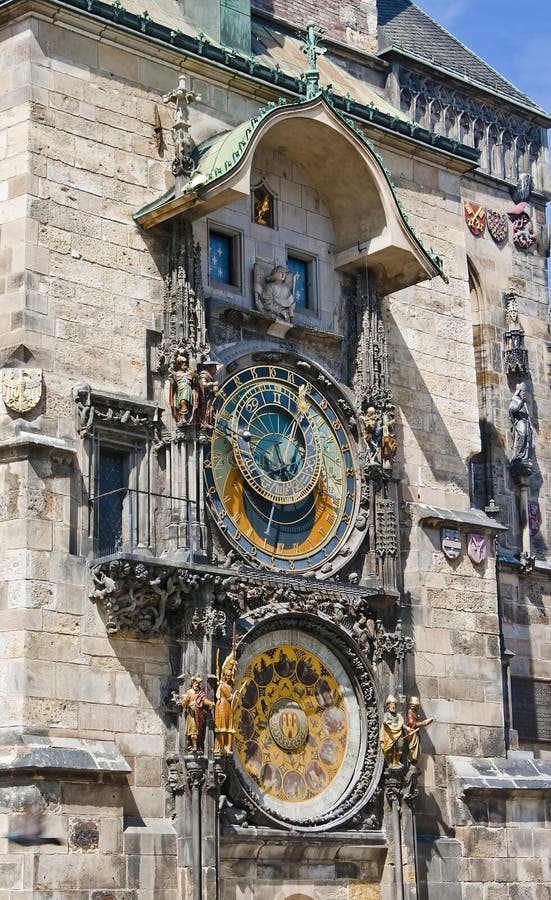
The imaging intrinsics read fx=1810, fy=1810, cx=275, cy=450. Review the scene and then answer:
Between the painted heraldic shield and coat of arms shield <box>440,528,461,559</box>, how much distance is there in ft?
19.9

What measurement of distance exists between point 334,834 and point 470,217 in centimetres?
1192

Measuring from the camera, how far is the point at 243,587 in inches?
789

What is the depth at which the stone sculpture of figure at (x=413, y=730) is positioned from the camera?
68.5ft

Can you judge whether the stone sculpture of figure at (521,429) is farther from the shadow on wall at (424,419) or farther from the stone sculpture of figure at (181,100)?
the stone sculpture of figure at (181,100)

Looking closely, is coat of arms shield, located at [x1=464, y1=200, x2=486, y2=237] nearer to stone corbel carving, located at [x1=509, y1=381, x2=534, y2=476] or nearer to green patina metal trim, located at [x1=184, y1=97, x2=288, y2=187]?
stone corbel carving, located at [x1=509, y1=381, x2=534, y2=476]

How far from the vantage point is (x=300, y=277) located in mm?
22406

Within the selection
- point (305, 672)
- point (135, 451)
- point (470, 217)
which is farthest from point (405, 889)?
point (470, 217)

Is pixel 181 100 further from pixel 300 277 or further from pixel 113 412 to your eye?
pixel 113 412

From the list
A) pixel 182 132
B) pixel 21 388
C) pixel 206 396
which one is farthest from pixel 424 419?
pixel 21 388

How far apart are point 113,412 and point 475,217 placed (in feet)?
35.5

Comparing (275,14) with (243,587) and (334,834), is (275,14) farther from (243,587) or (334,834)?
(334,834)

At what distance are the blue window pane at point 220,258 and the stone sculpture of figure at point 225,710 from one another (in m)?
4.72

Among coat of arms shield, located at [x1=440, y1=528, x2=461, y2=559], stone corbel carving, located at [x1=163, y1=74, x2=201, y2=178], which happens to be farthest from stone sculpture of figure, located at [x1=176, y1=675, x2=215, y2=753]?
stone corbel carving, located at [x1=163, y1=74, x2=201, y2=178]

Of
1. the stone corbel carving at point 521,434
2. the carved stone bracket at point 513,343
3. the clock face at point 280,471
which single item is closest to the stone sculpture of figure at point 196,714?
the clock face at point 280,471
